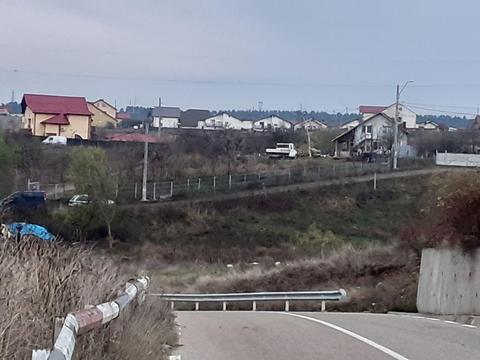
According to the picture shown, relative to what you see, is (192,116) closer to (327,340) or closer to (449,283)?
(449,283)

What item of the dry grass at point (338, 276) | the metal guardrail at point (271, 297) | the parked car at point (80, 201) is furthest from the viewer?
the parked car at point (80, 201)

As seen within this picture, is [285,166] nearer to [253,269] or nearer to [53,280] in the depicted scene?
[253,269]

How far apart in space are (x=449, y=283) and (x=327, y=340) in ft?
30.6

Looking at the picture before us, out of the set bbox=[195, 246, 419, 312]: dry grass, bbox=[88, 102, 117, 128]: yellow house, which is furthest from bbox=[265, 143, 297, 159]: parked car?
bbox=[195, 246, 419, 312]: dry grass

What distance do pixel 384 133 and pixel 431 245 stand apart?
84.0 meters

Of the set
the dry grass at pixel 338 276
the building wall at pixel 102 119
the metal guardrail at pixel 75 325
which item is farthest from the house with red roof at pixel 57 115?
the metal guardrail at pixel 75 325

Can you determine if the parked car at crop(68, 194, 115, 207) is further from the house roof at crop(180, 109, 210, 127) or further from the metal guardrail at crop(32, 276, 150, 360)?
the house roof at crop(180, 109, 210, 127)

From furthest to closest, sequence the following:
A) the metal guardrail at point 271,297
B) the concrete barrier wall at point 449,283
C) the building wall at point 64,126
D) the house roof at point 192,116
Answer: the house roof at point 192,116
the building wall at point 64,126
the metal guardrail at point 271,297
the concrete barrier wall at point 449,283

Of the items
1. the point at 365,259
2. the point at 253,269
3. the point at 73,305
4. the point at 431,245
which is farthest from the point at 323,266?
the point at 73,305

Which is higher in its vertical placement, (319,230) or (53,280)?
(53,280)

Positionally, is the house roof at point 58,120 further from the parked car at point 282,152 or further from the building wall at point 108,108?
the building wall at point 108,108

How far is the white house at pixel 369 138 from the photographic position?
105 m

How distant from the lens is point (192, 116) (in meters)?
175

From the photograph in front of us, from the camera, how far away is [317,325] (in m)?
17.5
